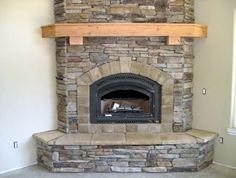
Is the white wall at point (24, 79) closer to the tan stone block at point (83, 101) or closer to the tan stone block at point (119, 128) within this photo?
the tan stone block at point (83, 101)

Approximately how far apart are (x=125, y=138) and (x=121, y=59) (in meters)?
1.08

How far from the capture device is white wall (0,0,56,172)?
13.2 feet

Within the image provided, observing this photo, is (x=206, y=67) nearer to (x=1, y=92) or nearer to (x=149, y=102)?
(x=149, y=102)

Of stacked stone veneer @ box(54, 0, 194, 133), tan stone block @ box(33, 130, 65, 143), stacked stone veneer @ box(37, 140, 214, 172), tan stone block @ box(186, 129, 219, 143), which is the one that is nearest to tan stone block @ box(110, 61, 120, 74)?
stacked stone veneer @ box(54, 0, 194, 133)

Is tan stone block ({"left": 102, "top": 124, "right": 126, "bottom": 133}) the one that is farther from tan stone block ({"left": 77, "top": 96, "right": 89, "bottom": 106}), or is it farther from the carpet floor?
the carpet floor

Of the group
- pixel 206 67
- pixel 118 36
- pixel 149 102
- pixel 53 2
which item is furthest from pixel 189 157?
pixel 53 2

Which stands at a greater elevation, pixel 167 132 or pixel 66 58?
pixel 66 58

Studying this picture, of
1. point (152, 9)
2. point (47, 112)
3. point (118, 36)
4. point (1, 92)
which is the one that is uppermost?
point (152, 9)

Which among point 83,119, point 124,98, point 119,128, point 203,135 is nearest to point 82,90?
point 83,119

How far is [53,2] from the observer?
4.31 m

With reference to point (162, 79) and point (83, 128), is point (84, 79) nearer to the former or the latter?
point (83, 128)

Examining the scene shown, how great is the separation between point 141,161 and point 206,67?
5.33ft

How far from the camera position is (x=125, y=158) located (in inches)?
159

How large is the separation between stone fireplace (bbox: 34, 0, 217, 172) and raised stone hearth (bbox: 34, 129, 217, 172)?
0.01 m
